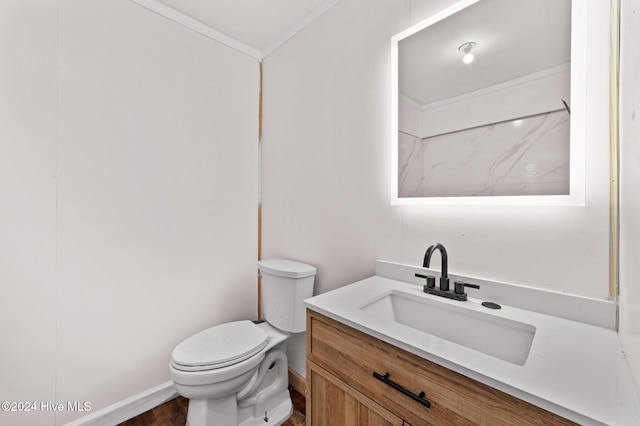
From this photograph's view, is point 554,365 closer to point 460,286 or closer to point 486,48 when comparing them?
point 460,286

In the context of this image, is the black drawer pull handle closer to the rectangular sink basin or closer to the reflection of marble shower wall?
the rectangular sink basin

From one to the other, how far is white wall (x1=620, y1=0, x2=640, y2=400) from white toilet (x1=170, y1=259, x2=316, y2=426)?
3.95 ft

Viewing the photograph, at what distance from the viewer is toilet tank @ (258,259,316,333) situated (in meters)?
1.50

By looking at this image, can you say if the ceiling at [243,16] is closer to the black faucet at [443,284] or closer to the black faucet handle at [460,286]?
the black faucet at [443,284]

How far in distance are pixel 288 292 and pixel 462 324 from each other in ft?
2.97

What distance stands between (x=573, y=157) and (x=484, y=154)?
250mm

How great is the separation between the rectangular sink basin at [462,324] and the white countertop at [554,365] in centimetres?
3

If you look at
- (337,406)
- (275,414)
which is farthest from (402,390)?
(275,414)

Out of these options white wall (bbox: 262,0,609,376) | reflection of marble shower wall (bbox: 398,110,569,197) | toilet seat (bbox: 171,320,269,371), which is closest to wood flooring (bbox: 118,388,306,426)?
white wall (bbox: 262,0,609,376)

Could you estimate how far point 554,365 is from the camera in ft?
1.92

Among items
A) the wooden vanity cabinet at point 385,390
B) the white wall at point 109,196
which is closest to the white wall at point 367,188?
the white wall at point 109,196

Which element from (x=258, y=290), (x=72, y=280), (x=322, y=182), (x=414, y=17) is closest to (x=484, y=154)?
(x=414, y=17)

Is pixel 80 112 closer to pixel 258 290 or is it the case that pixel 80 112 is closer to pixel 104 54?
pixel 104 54

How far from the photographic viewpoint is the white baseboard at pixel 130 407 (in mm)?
→ 1369
